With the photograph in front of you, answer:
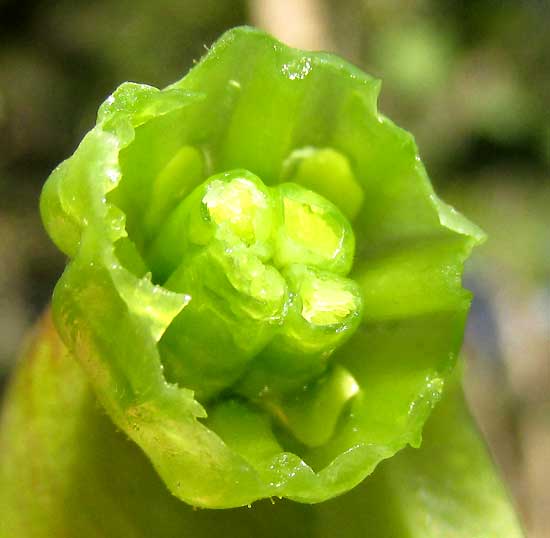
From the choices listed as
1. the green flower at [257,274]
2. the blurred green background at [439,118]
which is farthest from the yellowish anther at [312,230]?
the blurred green background at [439,118]

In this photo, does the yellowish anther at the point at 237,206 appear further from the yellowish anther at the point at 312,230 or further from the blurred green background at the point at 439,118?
the blurred green background at the point at 439,118

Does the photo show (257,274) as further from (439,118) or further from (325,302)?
(439,118)

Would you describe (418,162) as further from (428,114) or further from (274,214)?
(428,114)

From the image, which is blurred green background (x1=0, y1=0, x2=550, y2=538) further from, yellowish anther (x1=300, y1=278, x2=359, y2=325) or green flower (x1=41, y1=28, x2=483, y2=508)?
yellowish anther (x1=300, y1=278, x2=359, y2=325)

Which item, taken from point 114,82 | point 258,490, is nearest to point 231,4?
point 114,82

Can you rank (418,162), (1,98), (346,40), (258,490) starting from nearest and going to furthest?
1. (258,490)
2. (418,162)
3. (346,40)
4. (1,98)

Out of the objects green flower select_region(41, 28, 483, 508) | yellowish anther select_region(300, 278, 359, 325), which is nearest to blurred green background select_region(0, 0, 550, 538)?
green flower select_region(41, 28, 483, 508)

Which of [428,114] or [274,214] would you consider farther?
[428,114]
